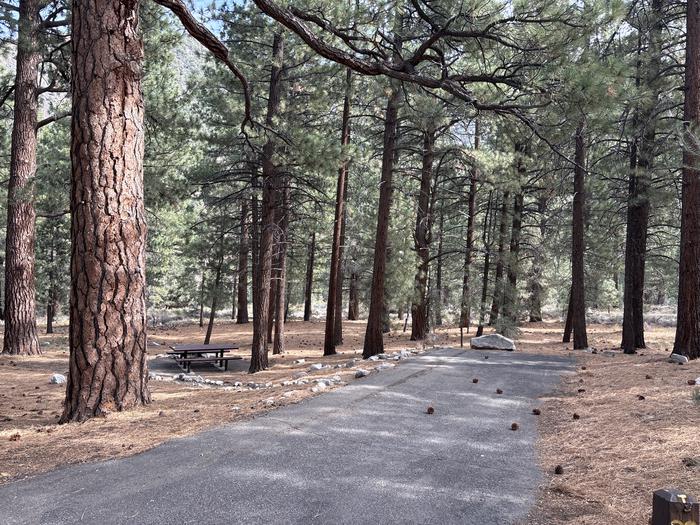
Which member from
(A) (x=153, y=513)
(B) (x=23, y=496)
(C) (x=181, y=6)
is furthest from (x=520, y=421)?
(C) (x=181, y=6)

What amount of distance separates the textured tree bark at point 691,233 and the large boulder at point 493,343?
3805mm

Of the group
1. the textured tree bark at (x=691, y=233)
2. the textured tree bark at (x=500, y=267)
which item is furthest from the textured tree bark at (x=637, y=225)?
the textured tree bark at (x=500, y=267)

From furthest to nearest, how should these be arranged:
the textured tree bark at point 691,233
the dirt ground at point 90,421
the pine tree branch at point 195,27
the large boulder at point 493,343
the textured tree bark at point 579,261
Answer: the textured tree bark at point 579,261 → the large boulder at point 493,343 → the textured tree bark at point 691,233 → the pine tree branch at point 195,27 → the dirt ground at point 90,421

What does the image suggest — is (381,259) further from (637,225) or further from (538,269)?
(538,269)

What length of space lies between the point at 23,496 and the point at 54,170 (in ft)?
36.4

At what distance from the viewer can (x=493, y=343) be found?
41.1 ft

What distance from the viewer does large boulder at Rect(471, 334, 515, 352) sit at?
490 inches

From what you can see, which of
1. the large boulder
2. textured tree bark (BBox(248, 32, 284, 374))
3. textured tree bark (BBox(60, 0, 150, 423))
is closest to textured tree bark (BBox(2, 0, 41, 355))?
textured tree bark (BBox(248, 32, 284, 374))

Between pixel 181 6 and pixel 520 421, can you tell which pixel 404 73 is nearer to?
pixel 181 6

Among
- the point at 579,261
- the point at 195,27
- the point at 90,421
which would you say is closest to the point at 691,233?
the point at 579,261

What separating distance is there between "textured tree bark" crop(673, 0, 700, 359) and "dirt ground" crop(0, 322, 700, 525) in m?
0.75

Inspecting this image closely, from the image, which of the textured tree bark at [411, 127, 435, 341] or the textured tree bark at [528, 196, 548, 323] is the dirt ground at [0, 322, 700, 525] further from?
the textured tree bark at [528, 196, 548, 323]

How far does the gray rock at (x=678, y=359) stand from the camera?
8.75m

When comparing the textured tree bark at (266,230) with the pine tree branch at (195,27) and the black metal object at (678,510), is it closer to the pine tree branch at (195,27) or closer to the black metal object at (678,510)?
the pine tree branch at (195,27)
